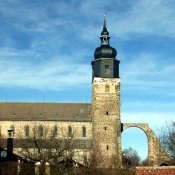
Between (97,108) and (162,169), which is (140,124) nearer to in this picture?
(97,108)

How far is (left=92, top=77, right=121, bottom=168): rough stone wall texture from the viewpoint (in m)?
66.9

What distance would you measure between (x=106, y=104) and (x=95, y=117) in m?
2.53

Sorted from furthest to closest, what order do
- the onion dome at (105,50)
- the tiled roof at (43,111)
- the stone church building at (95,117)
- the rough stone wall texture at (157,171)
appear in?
the tiled roof at (43,111) → the onion dome at (105,50) → the stone church building at (95,117) → the rough stone wall texture at (157,171)

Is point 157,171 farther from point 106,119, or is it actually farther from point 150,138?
point 150,138

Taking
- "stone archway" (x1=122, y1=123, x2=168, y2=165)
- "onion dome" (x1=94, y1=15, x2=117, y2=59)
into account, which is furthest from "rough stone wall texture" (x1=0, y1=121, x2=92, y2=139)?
"onion dome" (x1=94, y1=15, x2=117, y2=59)

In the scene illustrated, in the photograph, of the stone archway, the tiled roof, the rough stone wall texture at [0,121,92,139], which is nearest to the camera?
the stone archway

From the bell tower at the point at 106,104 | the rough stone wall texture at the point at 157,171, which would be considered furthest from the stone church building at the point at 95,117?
the rough stone wall texture at the point at 157,171

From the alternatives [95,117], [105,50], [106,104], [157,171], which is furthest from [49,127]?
[157,171]

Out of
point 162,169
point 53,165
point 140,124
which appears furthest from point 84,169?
point 140,124

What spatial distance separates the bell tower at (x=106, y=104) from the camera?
67.2 m

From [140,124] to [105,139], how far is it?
6.82 meters

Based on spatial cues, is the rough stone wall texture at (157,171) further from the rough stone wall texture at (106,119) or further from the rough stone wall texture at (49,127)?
the rough stone wall texture at (49,127)

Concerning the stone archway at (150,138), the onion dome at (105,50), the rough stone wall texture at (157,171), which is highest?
the onion dome at (105,50)

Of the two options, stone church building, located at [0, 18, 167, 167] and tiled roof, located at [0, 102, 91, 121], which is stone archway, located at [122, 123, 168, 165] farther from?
tiled roof, located at [0, 102, 91, 121]
